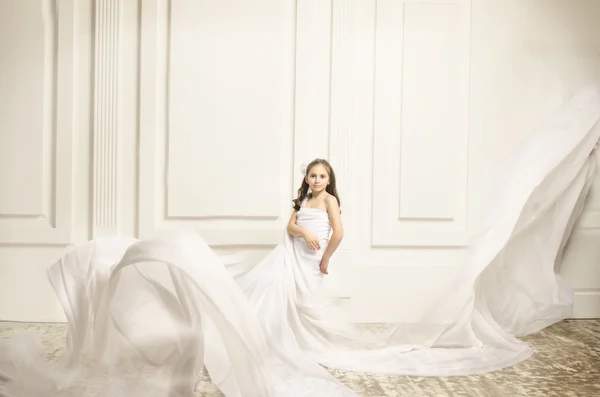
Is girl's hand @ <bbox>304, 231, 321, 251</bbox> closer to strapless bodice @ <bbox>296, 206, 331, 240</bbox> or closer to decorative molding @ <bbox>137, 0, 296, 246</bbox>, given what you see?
strapless bodice @ <bbox>296, 206, 331, 240</bbox>

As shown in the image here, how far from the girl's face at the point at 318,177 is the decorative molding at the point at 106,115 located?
1.15 m

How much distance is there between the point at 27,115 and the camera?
12.5ft

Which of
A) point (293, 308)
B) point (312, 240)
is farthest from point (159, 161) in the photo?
point (293, 308)

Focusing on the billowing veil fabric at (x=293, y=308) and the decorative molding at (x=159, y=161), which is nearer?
the billowing veil fabric at (x=293, y=308)

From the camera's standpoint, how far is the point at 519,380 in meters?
2.78

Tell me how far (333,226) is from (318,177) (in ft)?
0.82

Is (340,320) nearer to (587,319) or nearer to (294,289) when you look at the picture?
(294,289)

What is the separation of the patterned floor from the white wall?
67 cm

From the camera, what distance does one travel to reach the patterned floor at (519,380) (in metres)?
2.61

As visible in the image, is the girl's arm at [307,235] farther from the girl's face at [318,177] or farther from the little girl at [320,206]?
the girl's face at [318,177]

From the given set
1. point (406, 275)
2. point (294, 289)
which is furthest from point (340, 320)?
point (406, 275)

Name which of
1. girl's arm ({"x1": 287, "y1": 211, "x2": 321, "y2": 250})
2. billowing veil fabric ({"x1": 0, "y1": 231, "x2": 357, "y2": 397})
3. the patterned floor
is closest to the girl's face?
girl's arm ({"x1": 287, "y1": 211, "x2": 321, "y2": 250})

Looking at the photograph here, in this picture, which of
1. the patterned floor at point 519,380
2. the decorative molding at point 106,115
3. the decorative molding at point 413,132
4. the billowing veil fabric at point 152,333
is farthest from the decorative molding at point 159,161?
the billowing veil fabric at point 152,333

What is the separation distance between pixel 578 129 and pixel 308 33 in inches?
62.0
